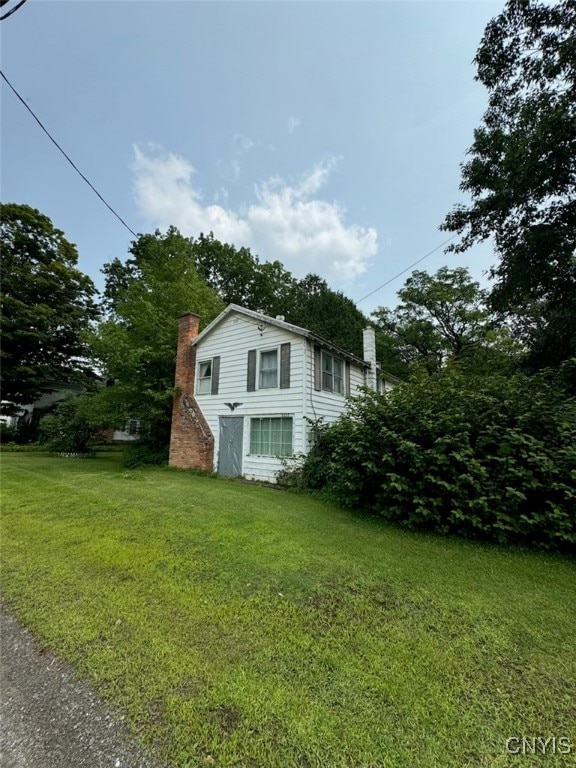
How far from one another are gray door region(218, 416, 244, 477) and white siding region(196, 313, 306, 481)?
17cm

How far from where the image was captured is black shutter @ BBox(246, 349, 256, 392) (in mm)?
10548

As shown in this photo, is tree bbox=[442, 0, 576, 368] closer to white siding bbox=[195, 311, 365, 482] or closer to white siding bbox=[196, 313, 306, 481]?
white siding bbox=[195, 311, 365, 482]

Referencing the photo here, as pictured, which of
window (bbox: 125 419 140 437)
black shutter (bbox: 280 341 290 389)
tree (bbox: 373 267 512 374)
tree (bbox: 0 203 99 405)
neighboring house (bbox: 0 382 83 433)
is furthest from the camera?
neighboring house (bbox: 0 382 83 433)

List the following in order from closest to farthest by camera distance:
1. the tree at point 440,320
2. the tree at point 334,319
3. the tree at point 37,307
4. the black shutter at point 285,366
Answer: the black shutter at point 285,366 < the tree at point 37,307 < the tree at point 440,320 < the tree at point 334,319

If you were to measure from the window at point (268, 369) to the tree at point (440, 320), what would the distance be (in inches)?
544

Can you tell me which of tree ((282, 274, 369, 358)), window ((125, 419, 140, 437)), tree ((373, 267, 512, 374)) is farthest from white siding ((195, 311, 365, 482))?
tree ((373, 267, 512, 374))

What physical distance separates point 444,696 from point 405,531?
347cm

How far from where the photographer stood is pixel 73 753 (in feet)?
5.16

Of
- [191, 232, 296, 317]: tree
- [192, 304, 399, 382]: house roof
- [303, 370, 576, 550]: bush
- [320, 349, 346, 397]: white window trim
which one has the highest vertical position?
[191, 232, 296, 317]: tree

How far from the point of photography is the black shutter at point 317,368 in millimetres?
9782

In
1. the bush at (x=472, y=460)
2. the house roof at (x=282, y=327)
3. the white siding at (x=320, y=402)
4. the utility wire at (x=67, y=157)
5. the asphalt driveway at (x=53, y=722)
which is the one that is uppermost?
the utility wire at (x=67, y=157)

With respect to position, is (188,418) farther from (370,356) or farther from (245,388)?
(370,356)

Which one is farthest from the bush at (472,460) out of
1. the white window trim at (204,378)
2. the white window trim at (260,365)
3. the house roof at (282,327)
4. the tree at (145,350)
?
the tree at (145,350)

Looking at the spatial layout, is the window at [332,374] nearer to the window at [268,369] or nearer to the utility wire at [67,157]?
the window at [268,369]
